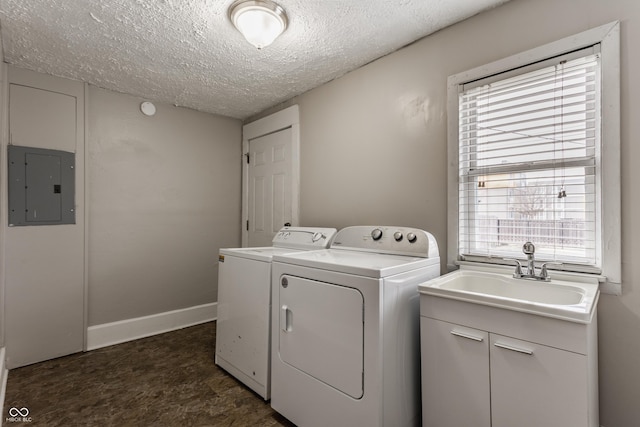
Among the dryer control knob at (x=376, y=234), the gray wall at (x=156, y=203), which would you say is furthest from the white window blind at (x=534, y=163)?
the gray wall at (x=156, y=203)

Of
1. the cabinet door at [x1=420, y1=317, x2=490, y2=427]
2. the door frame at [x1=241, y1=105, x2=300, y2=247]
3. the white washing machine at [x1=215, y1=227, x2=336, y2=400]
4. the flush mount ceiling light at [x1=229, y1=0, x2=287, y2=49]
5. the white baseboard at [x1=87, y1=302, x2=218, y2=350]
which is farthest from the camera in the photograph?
the door frame at [x1=241, y1=105, x2=300, y2=247]

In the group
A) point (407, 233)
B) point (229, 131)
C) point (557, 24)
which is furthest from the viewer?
point (229, 131)

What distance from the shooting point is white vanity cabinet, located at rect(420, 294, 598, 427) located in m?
1.11

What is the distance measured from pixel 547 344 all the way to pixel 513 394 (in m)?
0.25

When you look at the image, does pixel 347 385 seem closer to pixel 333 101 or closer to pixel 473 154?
pixel 473 154

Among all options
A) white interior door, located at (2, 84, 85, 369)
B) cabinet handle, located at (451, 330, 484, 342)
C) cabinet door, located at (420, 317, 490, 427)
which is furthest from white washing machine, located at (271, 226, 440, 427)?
white interior door, located at (2, 84, 85, 369)

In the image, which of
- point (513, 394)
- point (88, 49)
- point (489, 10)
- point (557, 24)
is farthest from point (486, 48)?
point (88, 49)

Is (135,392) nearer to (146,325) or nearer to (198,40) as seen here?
(146,325)

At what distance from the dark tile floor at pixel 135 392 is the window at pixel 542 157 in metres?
1.66

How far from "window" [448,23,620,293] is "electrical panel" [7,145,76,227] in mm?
2950

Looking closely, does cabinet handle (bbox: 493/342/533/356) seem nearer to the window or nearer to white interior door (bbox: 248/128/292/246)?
the window

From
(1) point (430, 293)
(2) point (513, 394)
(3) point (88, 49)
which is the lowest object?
(2) point (513, 394)

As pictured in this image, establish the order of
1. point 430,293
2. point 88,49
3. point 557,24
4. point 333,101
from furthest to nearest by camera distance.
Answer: point 333,101
point 88,49
point 557,24
point 430,293

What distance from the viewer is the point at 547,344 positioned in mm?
1159
